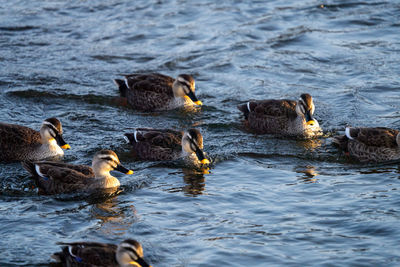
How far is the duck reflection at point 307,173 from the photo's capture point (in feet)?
41.3

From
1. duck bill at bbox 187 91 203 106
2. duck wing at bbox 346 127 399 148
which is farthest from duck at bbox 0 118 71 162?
duck wing at bbox 346 127 399 148

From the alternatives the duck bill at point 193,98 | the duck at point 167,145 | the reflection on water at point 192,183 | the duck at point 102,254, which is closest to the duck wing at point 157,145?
the duck at point 167,145

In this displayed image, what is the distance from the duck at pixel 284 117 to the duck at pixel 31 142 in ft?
13.6

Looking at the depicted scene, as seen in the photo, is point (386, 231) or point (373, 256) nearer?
point (373, 256)

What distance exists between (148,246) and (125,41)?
43.8ft

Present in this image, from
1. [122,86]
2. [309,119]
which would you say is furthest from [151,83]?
[309,119]

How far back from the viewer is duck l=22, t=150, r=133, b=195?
12.2 meters

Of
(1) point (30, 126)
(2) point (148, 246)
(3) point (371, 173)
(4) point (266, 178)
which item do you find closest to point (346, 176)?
(3) point (371, 173)

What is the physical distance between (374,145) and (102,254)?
21.3 feet

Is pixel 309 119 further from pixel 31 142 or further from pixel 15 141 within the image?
pixel 15 141

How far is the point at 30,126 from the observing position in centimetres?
1575

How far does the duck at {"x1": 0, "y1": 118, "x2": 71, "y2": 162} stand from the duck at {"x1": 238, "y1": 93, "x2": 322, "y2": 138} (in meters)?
4.14

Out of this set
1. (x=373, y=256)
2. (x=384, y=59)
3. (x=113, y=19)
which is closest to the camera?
(x=373, y=256)

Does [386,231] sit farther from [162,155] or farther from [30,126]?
[30,126]
